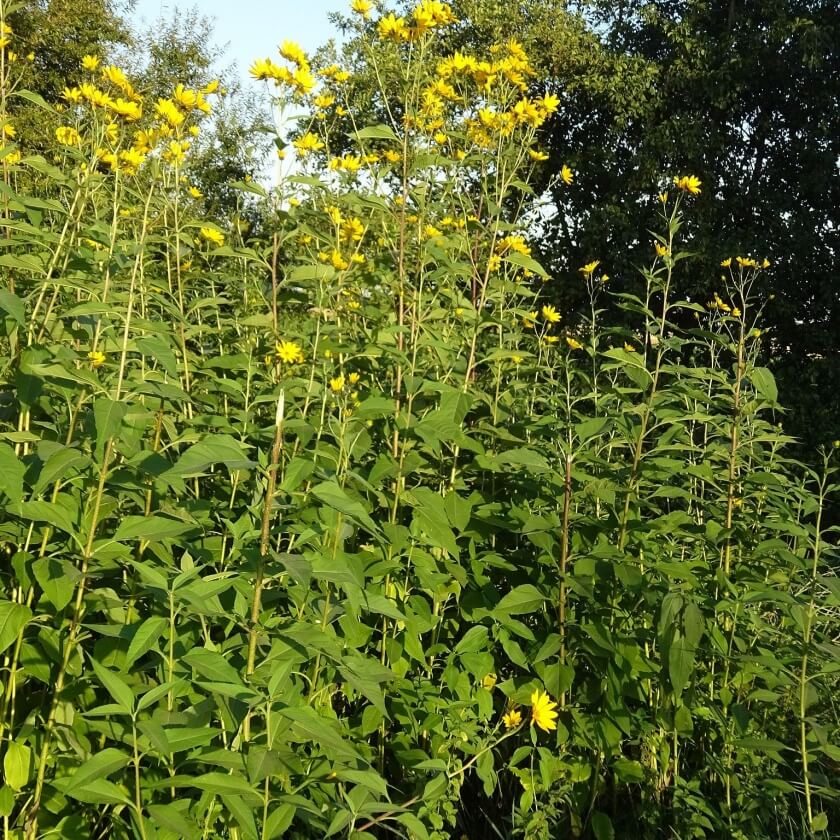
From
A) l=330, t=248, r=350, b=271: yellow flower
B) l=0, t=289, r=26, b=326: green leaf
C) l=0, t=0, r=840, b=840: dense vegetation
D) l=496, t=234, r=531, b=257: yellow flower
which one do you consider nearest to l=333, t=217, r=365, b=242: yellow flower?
l=0, t=0, r=840, b=840: dense vegetation

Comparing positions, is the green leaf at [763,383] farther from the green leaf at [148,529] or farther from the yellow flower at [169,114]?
the yellow flower at [169,114]

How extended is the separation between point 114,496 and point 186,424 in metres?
0.50

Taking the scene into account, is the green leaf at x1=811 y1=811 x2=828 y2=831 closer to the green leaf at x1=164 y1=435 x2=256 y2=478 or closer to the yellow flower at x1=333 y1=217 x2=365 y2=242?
the green leaf at x1=164 y1=435 x2=256 y2=478

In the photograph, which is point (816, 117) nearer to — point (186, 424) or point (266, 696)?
point (186, 424)

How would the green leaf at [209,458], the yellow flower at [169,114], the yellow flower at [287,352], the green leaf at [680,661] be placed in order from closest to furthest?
1. the green leaf at [209,458]
2. the green leaf at [680,661]
3. the yellow flower at [287,352]
4. the yellow flower at [169,114]

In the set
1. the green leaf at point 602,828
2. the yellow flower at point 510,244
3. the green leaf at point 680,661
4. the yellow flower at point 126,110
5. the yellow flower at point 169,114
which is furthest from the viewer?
the yellow flower at point 510,244

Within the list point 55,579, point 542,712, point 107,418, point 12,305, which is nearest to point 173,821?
point 55,579

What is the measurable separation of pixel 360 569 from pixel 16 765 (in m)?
0.78

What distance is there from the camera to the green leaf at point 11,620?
5.02 ft

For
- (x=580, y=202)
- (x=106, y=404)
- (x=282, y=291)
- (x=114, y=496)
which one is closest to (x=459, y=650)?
(x=114, y=496)

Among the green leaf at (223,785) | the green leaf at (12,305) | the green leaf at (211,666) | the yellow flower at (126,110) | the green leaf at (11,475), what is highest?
the yellow flower at (126,110)

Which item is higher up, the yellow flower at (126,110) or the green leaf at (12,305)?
the yellow flower at (126,110)

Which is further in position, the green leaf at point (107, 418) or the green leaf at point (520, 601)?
the green leaf at point (520, 601)

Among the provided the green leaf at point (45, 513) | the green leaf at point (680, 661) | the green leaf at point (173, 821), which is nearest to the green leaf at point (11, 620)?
the green leaf at point (45, 513)
